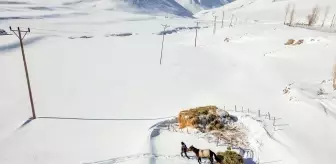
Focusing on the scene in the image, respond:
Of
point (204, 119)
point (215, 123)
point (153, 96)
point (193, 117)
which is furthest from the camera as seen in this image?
point (153, 96)

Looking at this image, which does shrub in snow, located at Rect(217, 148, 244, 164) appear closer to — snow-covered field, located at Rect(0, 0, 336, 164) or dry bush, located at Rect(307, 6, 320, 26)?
snow-covered field, located at Rect(0, 0, 336, 164)

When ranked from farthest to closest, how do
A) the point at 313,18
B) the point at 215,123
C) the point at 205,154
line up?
the point at 313,18 < the point at 215,123 < the point at 205,154

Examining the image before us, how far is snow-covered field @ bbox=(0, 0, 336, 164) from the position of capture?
21.3 metres

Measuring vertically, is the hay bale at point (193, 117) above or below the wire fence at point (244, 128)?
above

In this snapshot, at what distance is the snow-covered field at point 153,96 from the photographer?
2127 cm

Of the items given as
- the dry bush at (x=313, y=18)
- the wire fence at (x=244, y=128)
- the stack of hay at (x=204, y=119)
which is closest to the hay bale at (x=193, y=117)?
the stack of hay at (x=204, y=119)

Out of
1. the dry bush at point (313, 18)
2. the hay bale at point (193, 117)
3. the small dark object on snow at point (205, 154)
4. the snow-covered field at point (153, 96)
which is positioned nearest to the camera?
the small dark object on snow at point (205, 154)

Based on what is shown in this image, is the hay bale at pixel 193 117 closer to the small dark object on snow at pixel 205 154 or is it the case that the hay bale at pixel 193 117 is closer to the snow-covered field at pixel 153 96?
the snow-covered field at pixel 153 96

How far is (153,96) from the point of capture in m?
36.6

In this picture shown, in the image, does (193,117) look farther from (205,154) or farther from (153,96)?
(153,96)

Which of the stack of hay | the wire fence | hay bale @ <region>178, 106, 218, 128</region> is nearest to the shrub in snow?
the wire fence

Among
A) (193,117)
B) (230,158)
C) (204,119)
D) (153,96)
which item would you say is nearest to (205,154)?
(230,158)

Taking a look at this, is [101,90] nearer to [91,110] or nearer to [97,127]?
[91,110]

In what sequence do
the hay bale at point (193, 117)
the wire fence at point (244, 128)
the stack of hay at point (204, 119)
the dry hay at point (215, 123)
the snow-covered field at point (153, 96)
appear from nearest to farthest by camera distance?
the wire fence at point (244, 128) → the snow-covered field at point (153, 96) → the dry hay at point (215, 123) → the stack of hay at point (204, 119) → the hay bale at point (193, 117)
